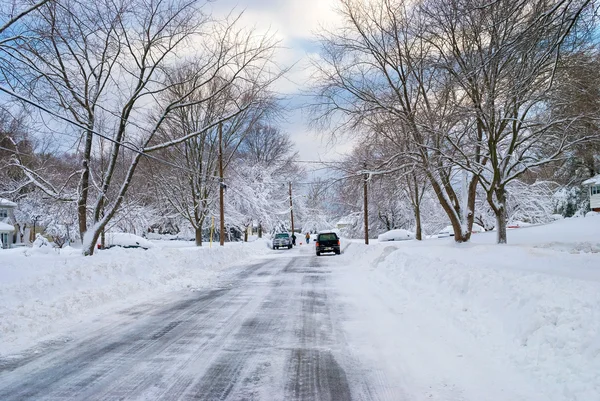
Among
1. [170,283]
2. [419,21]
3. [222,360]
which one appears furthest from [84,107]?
[222,360]

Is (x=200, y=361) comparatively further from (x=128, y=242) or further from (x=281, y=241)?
(x=281, y=241)

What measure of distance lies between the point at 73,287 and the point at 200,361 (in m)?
A: 6.19

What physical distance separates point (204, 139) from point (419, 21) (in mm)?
20380

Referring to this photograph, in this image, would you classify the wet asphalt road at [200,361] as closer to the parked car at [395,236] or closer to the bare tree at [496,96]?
the bare tree at [496,96]

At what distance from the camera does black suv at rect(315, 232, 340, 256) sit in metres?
32.2

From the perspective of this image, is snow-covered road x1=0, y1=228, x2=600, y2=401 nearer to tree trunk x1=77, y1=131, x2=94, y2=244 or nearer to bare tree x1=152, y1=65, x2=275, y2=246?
tree trunk x1=77, y1=131, x2=94, y2=244

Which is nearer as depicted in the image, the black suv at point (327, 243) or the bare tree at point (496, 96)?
the bare tree at point (496, 96)

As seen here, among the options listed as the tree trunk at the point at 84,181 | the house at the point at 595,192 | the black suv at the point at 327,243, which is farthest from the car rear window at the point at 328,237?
the house at the point at 595,192

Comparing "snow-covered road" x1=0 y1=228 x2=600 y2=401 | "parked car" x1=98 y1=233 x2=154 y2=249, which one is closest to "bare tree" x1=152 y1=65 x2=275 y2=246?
"parked car" x1=98 y1=233 x2=154 y2=249

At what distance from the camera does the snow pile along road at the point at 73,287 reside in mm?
7828

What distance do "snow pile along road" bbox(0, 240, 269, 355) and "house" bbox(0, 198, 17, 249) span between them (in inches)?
1274

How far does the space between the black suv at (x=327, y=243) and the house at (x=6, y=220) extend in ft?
93.0

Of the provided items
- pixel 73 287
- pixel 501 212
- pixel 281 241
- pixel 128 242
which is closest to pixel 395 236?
pixel 281 241

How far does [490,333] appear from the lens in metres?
6.64
